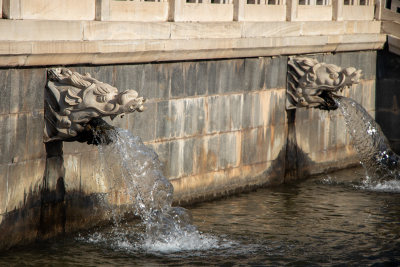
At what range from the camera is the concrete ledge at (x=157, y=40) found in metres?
9.27

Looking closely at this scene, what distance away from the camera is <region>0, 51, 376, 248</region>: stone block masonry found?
31.5 feet

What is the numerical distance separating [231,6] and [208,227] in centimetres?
371

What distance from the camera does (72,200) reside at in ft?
34.2

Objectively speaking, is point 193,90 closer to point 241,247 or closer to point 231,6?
point 231,6

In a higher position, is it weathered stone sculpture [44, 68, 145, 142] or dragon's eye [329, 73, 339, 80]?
dragon's eye [329, 73, 339, 80]

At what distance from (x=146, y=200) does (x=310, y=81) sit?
4804 millimetres

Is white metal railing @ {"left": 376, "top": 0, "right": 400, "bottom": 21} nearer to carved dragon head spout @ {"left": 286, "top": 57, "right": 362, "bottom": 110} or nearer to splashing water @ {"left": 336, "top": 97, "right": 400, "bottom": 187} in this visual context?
splashing water @ {"left": 336, "top": 97, "right": 400, "bottom": 187}

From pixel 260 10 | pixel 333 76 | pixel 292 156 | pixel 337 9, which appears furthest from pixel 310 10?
pixel 292 156

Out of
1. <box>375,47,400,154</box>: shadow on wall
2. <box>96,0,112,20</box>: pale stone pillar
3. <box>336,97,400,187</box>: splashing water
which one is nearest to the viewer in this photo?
<box>96,0,112,20</box>: pale stone pillar

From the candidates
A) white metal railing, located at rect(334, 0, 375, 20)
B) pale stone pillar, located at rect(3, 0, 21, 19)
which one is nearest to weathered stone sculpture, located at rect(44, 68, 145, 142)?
pale stone pillar, located at rect(3, 0, 21, 19)

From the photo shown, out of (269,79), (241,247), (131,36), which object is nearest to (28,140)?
(131,36)

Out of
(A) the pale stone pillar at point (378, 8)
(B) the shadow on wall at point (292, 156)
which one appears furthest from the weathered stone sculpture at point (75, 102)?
(A) the pale stone pillar at point (378, 8)

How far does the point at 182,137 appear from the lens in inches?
488

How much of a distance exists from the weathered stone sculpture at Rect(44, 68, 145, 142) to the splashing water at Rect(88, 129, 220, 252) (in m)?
0.51
